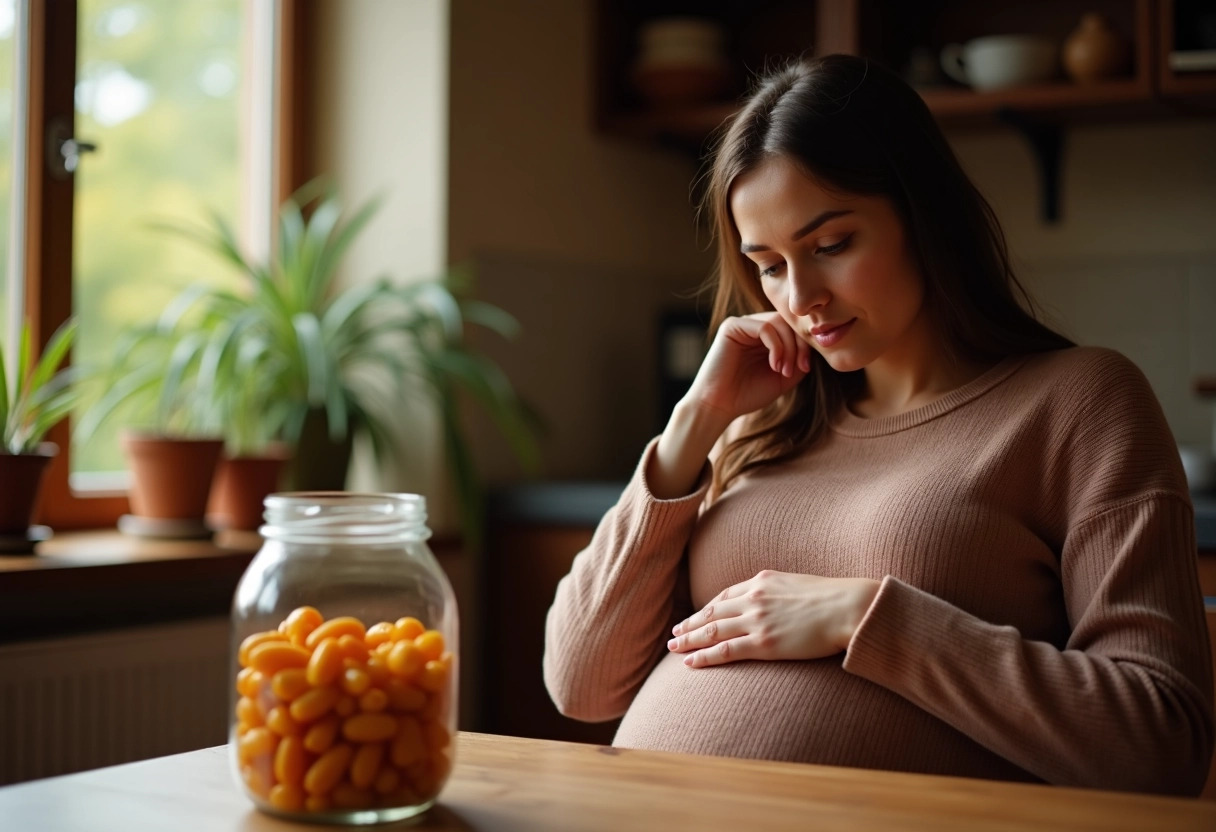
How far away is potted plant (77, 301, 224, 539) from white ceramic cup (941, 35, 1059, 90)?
5.40ft

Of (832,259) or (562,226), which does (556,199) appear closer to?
(562,226)

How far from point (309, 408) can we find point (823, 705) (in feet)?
4.82

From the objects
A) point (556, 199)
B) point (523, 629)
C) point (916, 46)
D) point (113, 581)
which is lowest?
point (523, 629)

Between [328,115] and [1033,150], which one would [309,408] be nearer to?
[328,115]

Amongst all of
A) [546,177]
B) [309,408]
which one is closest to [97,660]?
[309,408]

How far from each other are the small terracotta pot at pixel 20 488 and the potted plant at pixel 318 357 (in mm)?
355

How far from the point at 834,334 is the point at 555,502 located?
1.33m

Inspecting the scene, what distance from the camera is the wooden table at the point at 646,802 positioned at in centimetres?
88

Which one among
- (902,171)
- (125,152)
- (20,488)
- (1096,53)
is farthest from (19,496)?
(1096,53)

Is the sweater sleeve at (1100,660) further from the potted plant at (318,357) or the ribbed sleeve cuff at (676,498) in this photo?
the potted plant at (318,357)

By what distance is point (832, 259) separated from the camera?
1407 mm

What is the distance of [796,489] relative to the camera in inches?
58.4

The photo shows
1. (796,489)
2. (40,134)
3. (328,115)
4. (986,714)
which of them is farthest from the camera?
(328,115)

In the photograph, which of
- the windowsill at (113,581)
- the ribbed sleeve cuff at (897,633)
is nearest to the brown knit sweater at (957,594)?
the ribbed sleeve cuff at (897,633)
